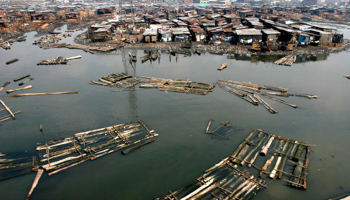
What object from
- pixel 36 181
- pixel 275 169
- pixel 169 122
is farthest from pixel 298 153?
pixel 36 181

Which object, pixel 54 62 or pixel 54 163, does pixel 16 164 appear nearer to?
pixel 54 163

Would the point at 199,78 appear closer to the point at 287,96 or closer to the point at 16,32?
the point at 287,96

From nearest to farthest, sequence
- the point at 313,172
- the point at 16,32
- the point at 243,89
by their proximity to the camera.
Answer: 1. the point at 313,172
2. the point at 243,89
3. the point at 16,32

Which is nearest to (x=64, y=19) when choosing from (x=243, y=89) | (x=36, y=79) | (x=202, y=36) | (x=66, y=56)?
(x=66, y=56)

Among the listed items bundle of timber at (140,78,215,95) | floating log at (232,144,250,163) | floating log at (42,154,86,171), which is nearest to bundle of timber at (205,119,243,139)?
floating log at (232,144,250,163)

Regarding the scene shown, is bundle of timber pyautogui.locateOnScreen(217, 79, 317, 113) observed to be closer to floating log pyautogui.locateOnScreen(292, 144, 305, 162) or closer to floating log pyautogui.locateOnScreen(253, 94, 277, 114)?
floating log pyautogui.locateOnScreen(253, 94, 277, 114)
